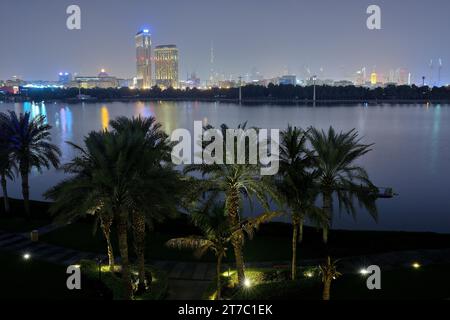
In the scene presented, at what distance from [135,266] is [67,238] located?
5.70m

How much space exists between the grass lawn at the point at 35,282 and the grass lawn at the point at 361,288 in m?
5.68

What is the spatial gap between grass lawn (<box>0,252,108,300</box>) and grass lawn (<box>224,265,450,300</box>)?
568 cm

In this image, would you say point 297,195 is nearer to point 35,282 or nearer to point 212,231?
point 212,231

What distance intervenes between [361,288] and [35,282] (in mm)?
12174

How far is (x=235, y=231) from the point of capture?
16078 millimetres

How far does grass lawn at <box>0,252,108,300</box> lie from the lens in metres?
16.0

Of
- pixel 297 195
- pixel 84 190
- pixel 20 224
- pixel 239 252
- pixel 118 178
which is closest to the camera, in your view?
pixel 118 178

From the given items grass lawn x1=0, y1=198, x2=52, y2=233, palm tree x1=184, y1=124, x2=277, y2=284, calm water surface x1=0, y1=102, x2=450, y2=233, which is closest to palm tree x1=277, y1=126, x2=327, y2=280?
palm tree x1=184, y1=124, x2=277, y2=284

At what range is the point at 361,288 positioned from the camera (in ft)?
52.8

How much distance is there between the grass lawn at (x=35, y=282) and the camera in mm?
16016

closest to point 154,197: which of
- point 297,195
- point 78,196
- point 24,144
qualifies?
point 78,196

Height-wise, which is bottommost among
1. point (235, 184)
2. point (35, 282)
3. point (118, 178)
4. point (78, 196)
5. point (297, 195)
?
point (35, 282)

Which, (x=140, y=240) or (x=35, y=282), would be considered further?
(x=35, y=282)
